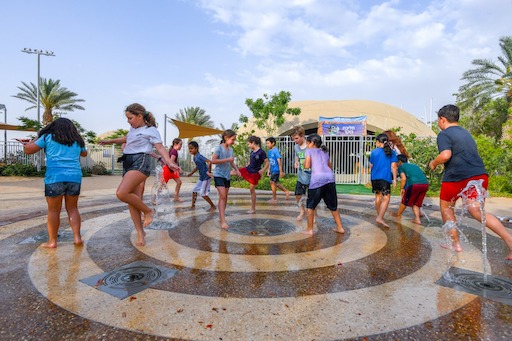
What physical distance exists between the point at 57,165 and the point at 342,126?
1791cm

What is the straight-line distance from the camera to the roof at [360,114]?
27.1 meters

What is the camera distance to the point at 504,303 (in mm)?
2680

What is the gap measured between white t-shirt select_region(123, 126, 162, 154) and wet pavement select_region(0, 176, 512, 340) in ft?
4.22

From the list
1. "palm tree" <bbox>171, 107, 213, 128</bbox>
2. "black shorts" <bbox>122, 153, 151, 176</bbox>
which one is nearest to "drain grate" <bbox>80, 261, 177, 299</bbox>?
"black shorts" <bbox>122, 153, 151, 176</bbox>

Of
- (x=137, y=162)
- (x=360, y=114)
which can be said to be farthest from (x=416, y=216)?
(x=360, y=114)

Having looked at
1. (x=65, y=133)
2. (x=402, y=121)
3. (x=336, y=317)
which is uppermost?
(x=402, y=121)

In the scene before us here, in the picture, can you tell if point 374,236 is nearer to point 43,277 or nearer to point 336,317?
point 336,317

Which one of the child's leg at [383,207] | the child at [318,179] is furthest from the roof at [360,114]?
the child at [318,179]

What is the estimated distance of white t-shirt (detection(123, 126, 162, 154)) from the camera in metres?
4.24

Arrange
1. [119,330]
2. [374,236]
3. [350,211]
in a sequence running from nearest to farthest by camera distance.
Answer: [119,330]
[374,236]
[350,211]

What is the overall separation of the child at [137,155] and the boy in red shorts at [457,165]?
3.39 m

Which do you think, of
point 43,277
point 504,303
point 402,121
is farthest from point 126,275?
point 402,121

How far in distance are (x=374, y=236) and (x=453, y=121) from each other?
6.62ft

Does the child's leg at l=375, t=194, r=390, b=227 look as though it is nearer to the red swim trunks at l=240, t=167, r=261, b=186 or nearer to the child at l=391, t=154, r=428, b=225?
the child at l=391, t=154, r=428, b=225
